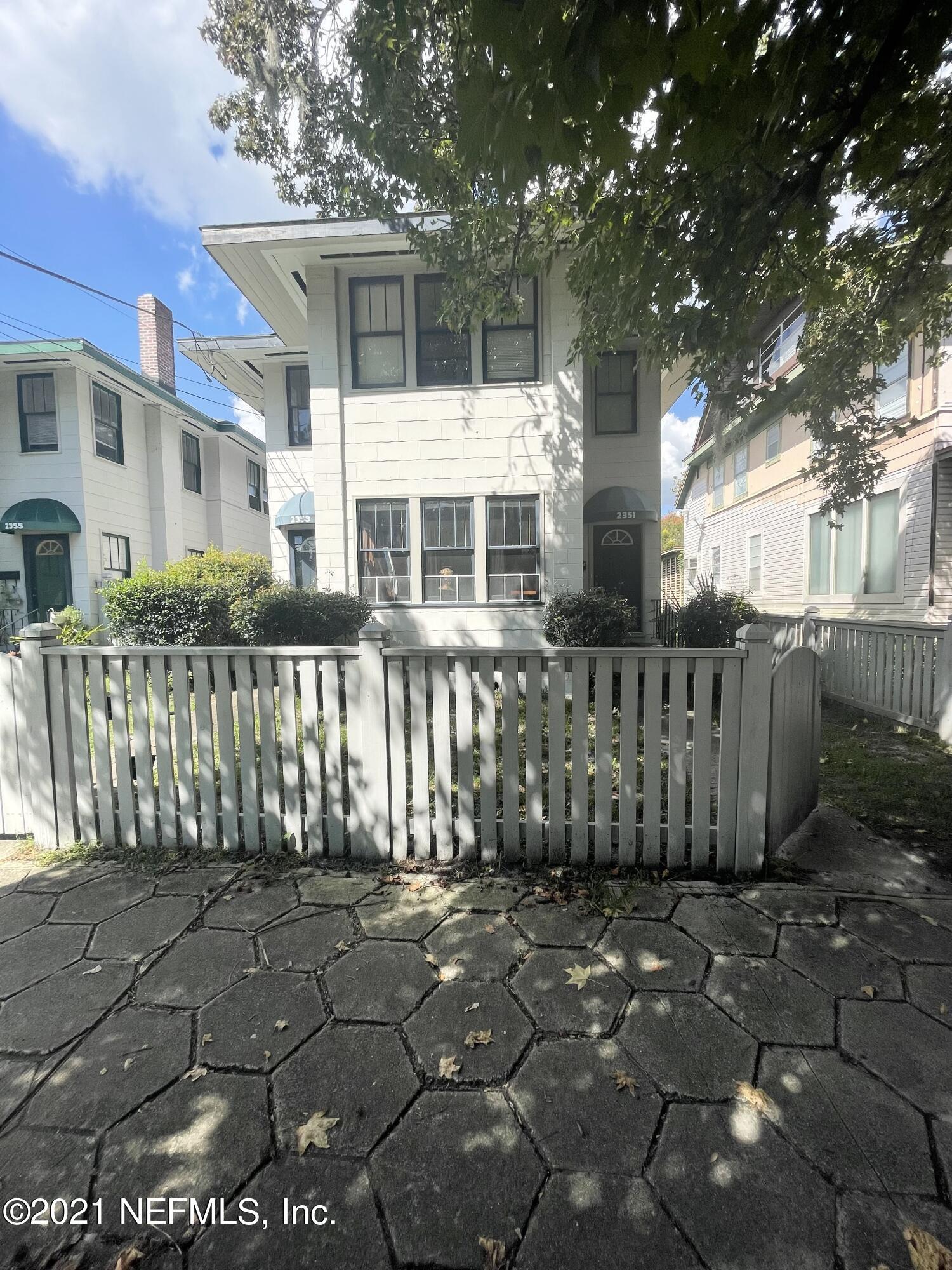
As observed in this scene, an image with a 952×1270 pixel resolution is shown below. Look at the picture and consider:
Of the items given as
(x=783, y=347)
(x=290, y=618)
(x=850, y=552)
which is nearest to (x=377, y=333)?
(x=290, y=618)

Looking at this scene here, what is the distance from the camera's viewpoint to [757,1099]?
5.56 feet

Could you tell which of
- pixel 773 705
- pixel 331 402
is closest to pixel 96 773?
pixel 773 705

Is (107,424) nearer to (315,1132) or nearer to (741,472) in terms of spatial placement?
(315,1132)

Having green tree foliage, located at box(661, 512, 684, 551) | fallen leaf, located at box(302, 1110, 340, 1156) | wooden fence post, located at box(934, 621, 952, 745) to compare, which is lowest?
fallen leaf, located at box(302, 1110, 340, 1156)

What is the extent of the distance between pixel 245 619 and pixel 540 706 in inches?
234

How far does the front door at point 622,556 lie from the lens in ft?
37.8

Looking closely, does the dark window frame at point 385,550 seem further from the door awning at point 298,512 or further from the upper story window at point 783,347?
the upper story window at point 783,347

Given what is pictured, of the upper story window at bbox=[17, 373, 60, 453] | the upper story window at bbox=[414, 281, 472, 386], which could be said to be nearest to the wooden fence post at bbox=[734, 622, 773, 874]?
the upper story window at bbox=[414, 281, 472, 386]

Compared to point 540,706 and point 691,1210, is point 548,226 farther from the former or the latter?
point 691,1210

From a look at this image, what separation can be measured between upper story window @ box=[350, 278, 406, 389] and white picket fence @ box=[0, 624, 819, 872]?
8.12 metres

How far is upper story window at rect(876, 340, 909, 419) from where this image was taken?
980 centimetres

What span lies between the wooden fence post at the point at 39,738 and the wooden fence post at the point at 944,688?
298 inches

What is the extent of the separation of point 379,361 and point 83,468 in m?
8.42

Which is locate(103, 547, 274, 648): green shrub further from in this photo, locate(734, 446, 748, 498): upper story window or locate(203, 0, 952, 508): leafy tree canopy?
locate(734, 446, 748, 498): upper story window
